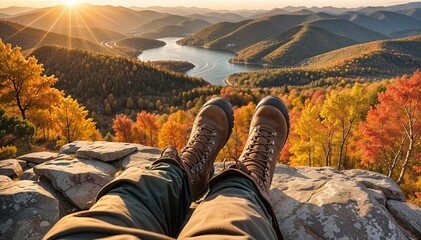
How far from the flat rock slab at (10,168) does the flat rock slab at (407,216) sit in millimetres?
6797

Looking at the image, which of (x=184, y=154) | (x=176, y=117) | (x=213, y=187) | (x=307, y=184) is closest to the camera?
(x=213, y=187)

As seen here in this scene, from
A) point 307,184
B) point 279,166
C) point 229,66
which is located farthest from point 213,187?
point 229,66

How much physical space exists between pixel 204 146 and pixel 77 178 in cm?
227

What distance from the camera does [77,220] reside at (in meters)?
1.71

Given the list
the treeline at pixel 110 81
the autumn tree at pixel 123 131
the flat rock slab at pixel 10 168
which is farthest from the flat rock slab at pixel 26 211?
the treeline at pixel 110 81

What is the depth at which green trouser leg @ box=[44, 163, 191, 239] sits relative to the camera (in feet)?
5.33

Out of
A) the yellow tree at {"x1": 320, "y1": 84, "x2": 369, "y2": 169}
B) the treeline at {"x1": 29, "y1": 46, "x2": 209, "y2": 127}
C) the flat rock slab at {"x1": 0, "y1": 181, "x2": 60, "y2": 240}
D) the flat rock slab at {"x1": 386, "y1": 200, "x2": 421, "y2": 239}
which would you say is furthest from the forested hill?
the flat rock slab at {"x1": 386, "y1": 200, "x2": 421, "y2": 239}

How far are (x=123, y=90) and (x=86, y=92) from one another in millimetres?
11798

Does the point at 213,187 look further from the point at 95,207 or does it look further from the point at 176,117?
the point at 176,117

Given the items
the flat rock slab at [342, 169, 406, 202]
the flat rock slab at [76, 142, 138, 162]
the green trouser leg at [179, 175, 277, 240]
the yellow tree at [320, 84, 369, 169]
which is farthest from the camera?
the yellow tree at [320, 84, 369, 169]

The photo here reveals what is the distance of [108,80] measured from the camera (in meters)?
98.4

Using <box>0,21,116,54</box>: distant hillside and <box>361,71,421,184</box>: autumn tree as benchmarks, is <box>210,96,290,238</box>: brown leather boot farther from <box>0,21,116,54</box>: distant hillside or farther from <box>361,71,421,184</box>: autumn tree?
<box>0,21,116,54</box>: distant hillside

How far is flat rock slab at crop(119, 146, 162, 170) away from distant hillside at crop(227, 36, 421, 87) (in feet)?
398

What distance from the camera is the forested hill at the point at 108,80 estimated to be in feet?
293
